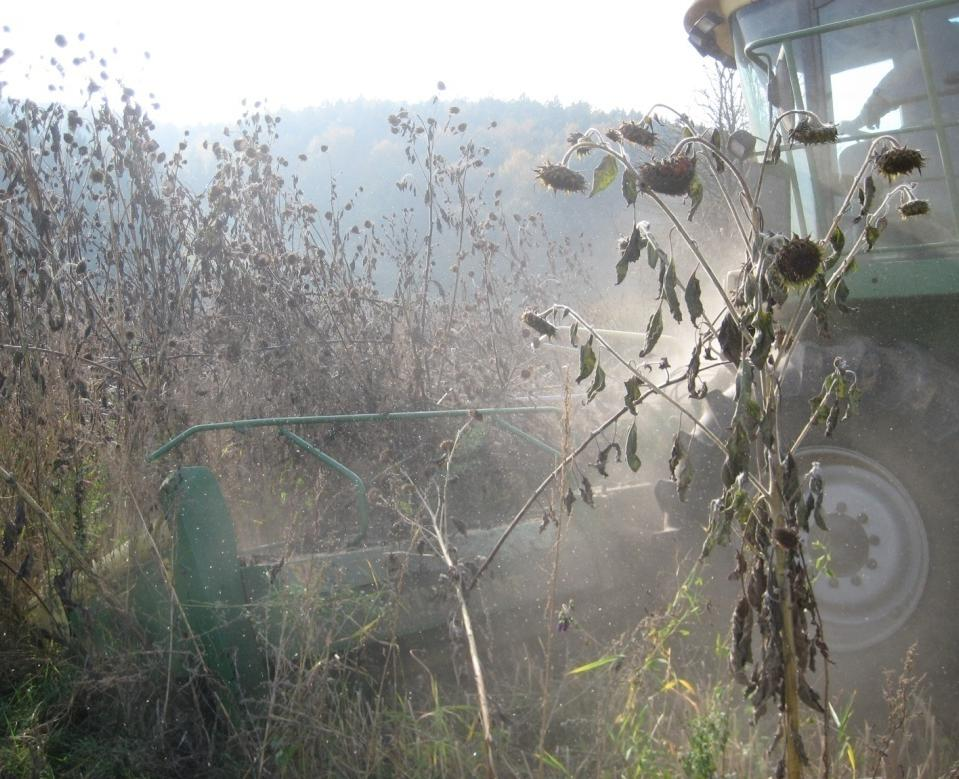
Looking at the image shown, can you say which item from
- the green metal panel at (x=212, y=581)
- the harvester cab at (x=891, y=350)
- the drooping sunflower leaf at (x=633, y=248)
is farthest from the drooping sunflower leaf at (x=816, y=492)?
the green metal panel at (x=212, y=581)

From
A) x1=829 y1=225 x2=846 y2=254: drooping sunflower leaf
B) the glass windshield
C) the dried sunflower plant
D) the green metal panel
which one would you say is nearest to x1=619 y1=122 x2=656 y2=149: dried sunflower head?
the dried sunflower plant

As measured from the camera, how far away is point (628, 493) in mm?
3682

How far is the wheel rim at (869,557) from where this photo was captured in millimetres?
3154

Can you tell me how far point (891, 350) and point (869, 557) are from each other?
2.23 feet

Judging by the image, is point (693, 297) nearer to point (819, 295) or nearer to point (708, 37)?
point (819, 295)

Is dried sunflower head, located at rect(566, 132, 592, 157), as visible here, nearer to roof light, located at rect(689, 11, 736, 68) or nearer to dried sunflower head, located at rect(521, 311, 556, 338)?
dried sunflower head, located at rect(521, 311, 556, 338)

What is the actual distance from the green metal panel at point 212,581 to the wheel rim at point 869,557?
1.75 metres

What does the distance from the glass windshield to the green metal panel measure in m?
2.12

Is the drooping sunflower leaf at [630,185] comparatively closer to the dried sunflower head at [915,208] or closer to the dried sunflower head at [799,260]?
the dried sunflower head at [799,260]

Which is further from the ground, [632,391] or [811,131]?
[811,131]

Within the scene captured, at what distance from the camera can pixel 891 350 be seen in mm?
3285

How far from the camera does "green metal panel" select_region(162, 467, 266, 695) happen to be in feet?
9.26

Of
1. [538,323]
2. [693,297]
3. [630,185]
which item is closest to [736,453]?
[693,297]

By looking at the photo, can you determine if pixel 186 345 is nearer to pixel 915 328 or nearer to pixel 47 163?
pixel 47 163
